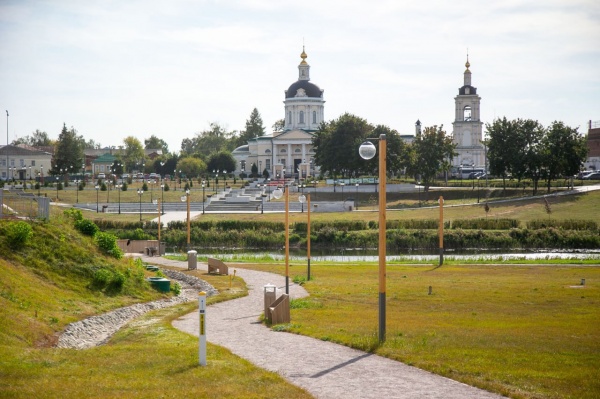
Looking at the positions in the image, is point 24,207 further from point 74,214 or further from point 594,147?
point 594,147

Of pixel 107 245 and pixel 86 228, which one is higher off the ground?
pixel 86 228

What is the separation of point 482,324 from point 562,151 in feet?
250

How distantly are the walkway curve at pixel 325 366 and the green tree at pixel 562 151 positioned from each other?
7463cm

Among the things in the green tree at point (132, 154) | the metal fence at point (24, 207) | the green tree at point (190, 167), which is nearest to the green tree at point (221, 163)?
the green tree at point (190, 167)

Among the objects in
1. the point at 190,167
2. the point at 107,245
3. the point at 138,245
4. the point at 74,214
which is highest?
the point at 190,167

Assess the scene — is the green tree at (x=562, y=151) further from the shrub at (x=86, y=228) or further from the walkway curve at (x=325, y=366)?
the walkway curve at (x=325, y=366)

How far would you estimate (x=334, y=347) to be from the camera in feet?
62.8

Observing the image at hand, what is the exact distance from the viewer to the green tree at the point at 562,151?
93.1m

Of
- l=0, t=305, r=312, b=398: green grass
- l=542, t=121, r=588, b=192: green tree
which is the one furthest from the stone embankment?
l=542, t=121, r=588, b=192: green tree

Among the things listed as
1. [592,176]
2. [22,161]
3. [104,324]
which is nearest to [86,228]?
[104,324]

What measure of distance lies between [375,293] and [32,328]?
46.0ft

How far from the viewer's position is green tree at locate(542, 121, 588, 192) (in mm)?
93062

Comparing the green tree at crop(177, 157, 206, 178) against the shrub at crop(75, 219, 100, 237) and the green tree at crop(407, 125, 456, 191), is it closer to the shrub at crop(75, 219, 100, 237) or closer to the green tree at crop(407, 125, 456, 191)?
the green tree at crop(407, 125, 456, 191)

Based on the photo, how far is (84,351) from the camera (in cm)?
1839
